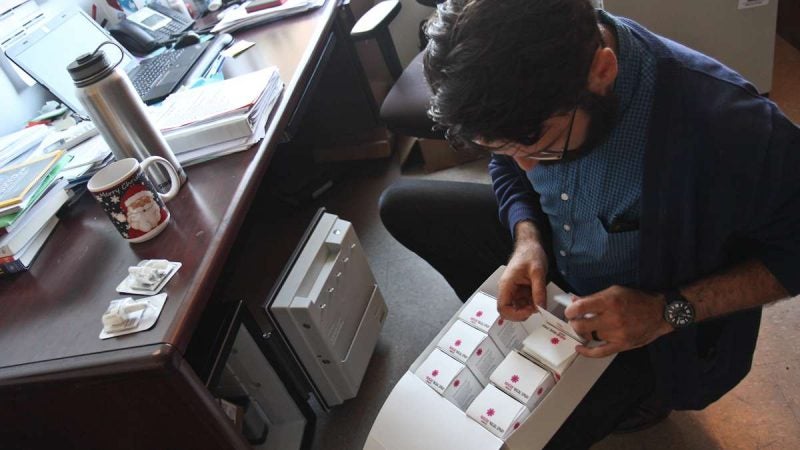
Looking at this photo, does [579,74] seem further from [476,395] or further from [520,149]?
[476,395]

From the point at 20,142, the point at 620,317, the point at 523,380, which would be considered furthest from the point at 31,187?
the point at 620,317

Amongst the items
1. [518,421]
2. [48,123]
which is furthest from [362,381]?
[48,123]

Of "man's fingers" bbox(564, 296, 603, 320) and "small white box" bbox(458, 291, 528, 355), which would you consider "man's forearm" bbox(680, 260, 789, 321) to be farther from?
"small white box" bbox(458, 291, 528, 355)

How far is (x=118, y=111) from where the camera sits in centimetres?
102

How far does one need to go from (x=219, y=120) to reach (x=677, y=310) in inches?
36.0

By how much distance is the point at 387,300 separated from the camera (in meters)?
1.74

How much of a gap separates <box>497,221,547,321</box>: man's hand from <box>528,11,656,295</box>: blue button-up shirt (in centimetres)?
5

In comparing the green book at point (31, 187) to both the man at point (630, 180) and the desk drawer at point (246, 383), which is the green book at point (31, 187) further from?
the man at point (630, 180)

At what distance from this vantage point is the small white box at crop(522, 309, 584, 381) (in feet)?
2.88

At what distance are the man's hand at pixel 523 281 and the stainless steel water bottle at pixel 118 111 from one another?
2.16 ft

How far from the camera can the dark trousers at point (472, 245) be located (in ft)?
3.19

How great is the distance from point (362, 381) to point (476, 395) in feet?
2.04

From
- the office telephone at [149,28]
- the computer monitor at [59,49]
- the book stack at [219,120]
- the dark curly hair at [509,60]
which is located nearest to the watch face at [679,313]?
the dark curly hair at [509,60]

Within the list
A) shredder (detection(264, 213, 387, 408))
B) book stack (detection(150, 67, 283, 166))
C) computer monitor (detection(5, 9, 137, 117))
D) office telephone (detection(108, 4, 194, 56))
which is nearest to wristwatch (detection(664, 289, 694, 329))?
shredder (detection(264, 213, 387, 408))
